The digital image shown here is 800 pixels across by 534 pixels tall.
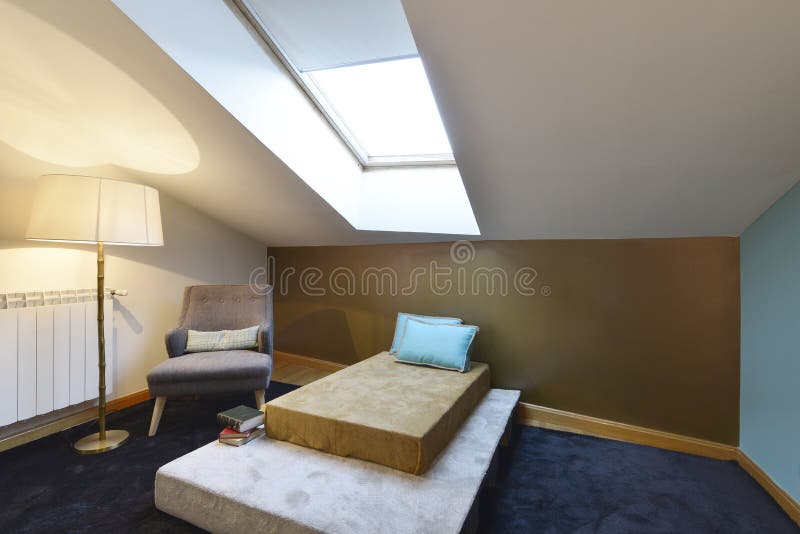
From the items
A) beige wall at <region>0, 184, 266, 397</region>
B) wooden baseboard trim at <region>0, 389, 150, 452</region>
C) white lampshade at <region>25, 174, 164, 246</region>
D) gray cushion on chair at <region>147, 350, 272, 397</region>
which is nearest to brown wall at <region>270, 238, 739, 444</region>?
gray cushion on chair at <region>147, 350, 272, 397</region>

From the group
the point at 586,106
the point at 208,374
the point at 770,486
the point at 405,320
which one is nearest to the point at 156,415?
the point at 208,374

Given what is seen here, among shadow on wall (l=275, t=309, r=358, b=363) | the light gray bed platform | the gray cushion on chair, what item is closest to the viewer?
the light gray bed platform

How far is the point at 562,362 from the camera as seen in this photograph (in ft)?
9.52

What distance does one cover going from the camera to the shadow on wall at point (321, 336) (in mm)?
3996

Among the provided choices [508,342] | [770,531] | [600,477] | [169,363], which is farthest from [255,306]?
[770,531]

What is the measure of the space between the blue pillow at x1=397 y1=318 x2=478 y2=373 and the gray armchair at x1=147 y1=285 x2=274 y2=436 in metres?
1.04

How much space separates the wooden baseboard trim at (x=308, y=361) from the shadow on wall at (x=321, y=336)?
52 millimetres

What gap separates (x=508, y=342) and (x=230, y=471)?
2.12 metres

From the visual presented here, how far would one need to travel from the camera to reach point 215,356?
2840 millimetres

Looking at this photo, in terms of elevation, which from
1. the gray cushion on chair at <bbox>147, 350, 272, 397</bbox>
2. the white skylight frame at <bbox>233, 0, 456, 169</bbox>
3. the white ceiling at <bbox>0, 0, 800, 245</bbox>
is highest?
the white skylight frame at <bbox>233, 0, 456, 169</bbox>

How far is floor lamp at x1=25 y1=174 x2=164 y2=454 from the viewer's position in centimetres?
217

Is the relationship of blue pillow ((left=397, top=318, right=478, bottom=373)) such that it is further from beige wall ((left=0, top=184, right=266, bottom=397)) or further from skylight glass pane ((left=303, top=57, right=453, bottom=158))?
beige wall ((left=0, top=184, right=266, bottom=397))

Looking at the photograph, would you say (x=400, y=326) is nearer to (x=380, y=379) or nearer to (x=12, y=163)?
(x=380, y=379)

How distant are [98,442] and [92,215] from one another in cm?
142
